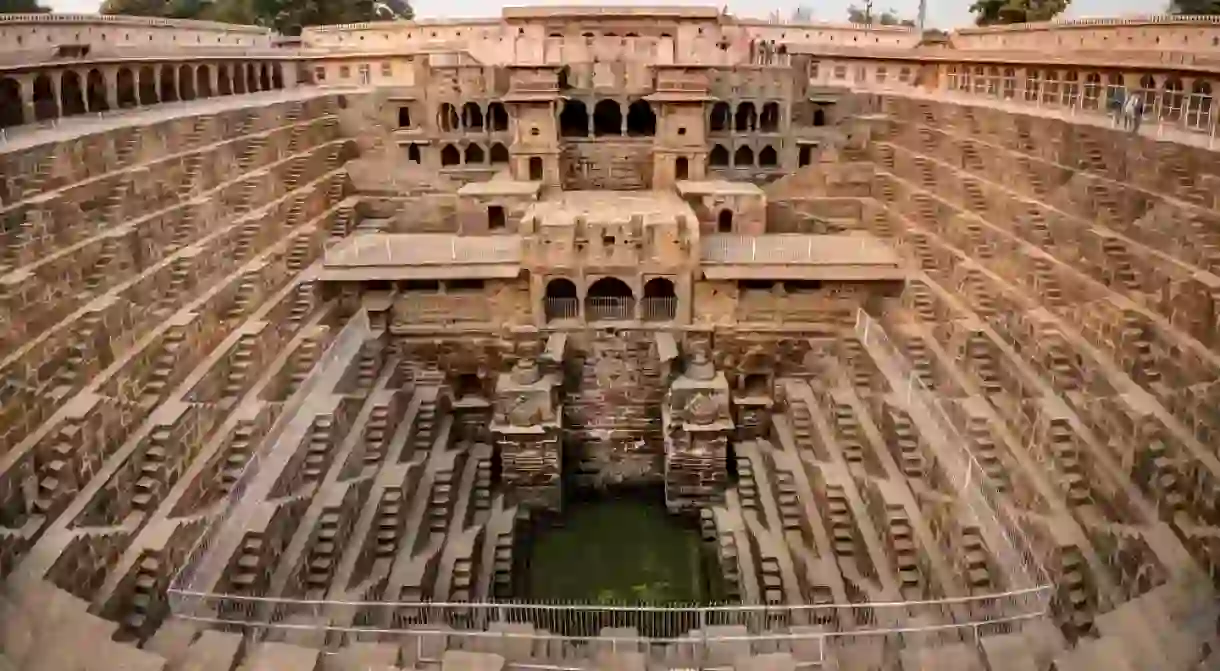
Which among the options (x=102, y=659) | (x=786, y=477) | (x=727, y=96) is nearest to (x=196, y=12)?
(x=727, y=96)

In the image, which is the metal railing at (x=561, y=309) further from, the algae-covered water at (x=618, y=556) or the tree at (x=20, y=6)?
the tree at (x=20, y=6)

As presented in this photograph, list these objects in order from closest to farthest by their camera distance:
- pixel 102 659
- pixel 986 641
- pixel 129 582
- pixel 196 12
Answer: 1. pixel 102 659
2. pixel 986 641
3. pixel 129 582
4. pixel 196 12

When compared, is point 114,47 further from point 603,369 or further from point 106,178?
point 603,369

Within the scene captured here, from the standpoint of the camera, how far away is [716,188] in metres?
27.8

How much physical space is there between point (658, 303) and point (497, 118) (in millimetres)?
12430

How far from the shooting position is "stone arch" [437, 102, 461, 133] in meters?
31.7

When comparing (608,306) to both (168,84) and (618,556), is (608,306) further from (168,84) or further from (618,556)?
(168,84)

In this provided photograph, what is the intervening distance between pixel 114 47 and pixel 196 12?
24.5 meters

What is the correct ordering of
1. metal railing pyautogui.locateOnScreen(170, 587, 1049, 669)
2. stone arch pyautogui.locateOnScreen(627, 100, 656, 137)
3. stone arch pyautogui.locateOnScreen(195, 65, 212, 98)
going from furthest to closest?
stone arch pyautogui.locateOnScreen(195, 65, 212, 98)
stone arch pyautogui.locateOnScreen(627, 100, 656, 137)
metal railing pyautogui.locateOnScreen(170, 587, 1049, 669)

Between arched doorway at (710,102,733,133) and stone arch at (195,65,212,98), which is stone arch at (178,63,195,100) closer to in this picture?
stone arch at (195,65,212,98)

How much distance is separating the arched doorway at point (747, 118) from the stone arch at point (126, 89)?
19622 mm

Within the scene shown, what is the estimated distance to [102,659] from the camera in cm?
967

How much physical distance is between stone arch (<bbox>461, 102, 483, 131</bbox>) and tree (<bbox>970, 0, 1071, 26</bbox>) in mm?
25571

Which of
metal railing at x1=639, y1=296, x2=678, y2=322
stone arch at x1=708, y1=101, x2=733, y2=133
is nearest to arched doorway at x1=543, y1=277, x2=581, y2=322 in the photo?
metal railing at x1=639, y1=296, x2=678, y2=322
